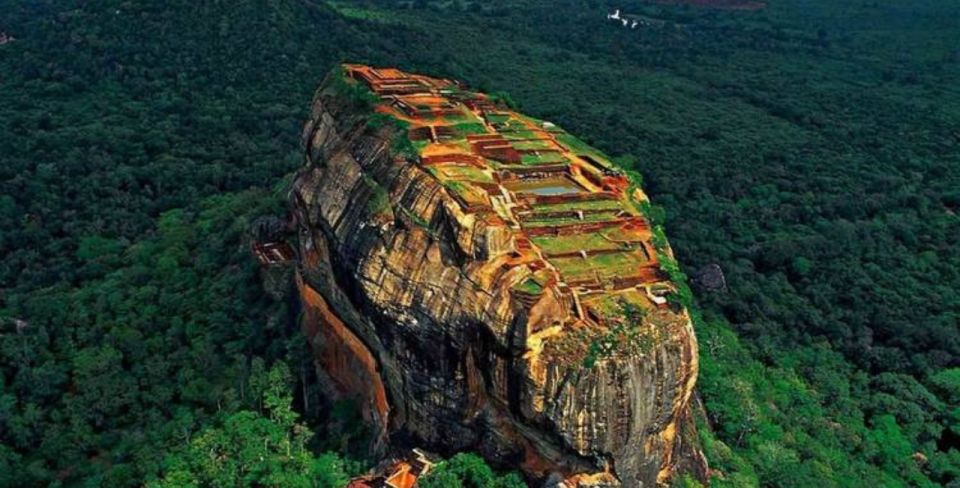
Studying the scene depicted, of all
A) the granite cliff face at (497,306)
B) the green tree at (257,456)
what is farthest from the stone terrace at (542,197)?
the green tree at (257,456)

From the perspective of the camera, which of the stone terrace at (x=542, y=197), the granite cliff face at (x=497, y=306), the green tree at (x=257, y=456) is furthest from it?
the green tree at (x=257, y=456)

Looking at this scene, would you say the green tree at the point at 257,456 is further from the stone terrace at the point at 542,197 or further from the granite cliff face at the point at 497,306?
the stone terrace at the point at 542,197

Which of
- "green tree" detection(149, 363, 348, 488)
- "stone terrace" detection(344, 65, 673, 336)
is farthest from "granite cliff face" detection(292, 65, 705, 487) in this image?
"green tree" detection(149, 363, 348, 488)

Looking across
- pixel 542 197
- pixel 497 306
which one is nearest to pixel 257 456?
pixel 497 306

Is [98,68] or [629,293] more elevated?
[629,293]

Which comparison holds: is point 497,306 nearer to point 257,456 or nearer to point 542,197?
point 542,197

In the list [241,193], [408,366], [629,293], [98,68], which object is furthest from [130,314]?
[98,68]

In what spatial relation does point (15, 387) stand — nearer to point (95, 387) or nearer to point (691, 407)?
point (95, 387)

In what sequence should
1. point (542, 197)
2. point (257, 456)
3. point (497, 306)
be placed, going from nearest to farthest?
point (497, 306), point (257, 456), point (542, 197)
